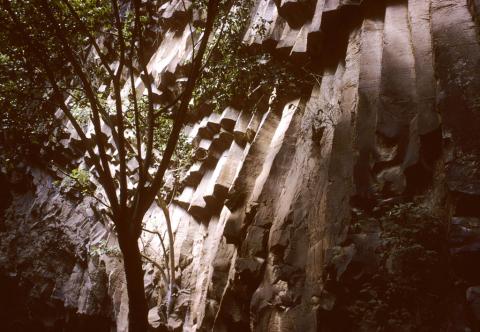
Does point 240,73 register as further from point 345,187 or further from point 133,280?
point 133,280

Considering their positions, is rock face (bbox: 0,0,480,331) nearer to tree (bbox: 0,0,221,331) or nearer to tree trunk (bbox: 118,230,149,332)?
tree (bbox: 0,0,221,331)

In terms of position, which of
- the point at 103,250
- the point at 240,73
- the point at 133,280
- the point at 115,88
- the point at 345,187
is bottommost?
the point at 133,280

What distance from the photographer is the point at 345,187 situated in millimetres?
5848

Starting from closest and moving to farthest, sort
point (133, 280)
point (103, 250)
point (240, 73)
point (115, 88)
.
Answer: point (133, 280) < point (115, 88) < point (240, 73) < point (103, 250)

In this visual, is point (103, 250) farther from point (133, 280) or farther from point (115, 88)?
point (115, 88)

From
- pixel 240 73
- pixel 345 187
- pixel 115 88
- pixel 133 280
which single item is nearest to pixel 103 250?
pixel 133 280

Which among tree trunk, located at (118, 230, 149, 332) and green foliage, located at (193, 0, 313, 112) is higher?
green foliage, located at (193, 0, 313, 112)

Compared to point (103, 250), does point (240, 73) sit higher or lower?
higher

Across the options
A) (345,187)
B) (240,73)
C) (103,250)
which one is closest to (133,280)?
(345,187)

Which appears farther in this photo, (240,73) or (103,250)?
(103,250)

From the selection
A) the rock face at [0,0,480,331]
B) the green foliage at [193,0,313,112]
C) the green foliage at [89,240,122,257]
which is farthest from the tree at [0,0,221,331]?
the green foliage at [89,240,122,257]

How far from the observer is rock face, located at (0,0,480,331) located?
4.51m

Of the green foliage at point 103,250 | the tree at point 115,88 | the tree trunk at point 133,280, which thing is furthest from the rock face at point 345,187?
the green foliage at point 103,250

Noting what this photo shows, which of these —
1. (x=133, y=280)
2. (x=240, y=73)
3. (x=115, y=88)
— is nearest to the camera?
(x=133, y=280)
